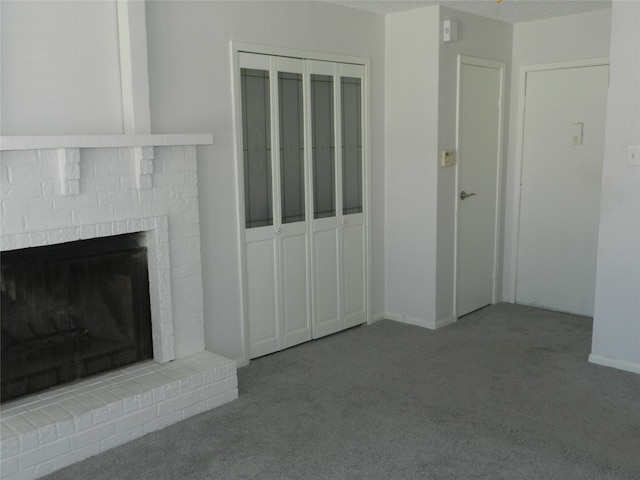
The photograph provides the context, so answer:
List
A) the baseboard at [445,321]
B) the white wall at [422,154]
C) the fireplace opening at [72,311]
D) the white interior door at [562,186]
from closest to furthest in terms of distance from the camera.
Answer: the fireplace opening at [72,311] → the white wall at [422,154] → the baseboard at [445,321] → the white interior door at [562,186]

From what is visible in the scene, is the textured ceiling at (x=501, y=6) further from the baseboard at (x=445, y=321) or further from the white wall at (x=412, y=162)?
the baseboard at (x=445, y=321)

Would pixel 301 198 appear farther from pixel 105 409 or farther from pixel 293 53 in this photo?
Answer: pixel 105 409

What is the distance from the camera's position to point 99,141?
2.99 metres

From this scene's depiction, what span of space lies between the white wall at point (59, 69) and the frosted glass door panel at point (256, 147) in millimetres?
853

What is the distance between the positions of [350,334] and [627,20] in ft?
8.82

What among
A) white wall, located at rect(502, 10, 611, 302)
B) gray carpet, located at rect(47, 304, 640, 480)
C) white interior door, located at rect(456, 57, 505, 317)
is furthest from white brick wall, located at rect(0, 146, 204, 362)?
white wall, located at rect(502, 10, 611, 302)

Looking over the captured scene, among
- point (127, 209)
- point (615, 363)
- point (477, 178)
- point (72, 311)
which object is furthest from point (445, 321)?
point (72, 311)

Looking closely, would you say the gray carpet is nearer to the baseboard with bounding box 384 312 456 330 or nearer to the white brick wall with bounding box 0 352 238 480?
the white brick wall with bounding box 0 352 238 480

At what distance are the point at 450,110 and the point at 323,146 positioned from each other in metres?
1.00

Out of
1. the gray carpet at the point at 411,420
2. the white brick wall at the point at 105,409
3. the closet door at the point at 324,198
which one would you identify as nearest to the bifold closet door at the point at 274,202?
the closet door at the point at 324,198

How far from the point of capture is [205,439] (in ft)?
10.1

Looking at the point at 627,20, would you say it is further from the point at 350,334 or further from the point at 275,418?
the point at 275,418

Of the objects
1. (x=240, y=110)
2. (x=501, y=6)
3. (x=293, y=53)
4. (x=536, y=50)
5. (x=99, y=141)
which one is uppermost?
(x=501, y=6)

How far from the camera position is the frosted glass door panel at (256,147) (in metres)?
3.87
